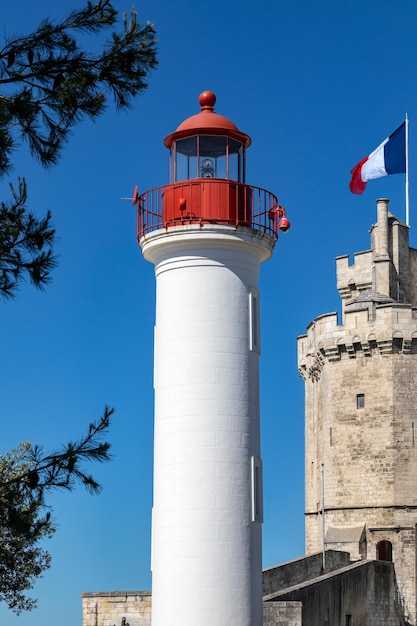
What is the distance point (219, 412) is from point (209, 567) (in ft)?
7.40

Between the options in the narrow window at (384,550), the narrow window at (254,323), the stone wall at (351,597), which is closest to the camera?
the narrow window at (254,323)

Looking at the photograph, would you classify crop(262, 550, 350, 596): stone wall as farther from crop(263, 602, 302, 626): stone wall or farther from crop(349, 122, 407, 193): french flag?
crop(349, 122, 407, 193): french flag

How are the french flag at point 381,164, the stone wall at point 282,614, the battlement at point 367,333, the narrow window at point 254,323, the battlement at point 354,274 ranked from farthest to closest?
the battlement at point 354,274
the french flag at point 381,164
the battlement at point 367,333
the stone wall at point 282,614
the narrow window at point 254,323

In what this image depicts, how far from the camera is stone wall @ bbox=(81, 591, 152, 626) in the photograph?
2492cm

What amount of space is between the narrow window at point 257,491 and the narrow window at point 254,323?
5.62 ft

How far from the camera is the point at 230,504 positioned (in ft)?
58.0

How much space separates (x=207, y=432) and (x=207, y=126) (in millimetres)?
4788

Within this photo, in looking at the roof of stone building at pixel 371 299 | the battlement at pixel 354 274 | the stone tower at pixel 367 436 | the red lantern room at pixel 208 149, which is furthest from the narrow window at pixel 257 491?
the battlement at pixel 354 274

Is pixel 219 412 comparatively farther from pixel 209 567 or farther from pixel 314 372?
pixel 314 372

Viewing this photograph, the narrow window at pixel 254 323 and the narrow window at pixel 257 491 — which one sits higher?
the narrow window at pixel 254 323

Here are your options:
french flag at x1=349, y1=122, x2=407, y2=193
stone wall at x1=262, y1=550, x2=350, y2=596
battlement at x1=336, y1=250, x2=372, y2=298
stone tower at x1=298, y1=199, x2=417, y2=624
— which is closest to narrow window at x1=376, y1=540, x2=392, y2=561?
stone tower at x1=298, y1=199, x2=417, y2=624

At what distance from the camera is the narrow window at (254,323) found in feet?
60.4

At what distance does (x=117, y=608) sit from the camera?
82.3 ft

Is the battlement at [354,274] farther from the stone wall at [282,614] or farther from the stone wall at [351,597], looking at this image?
the stone wall at [282,614]
